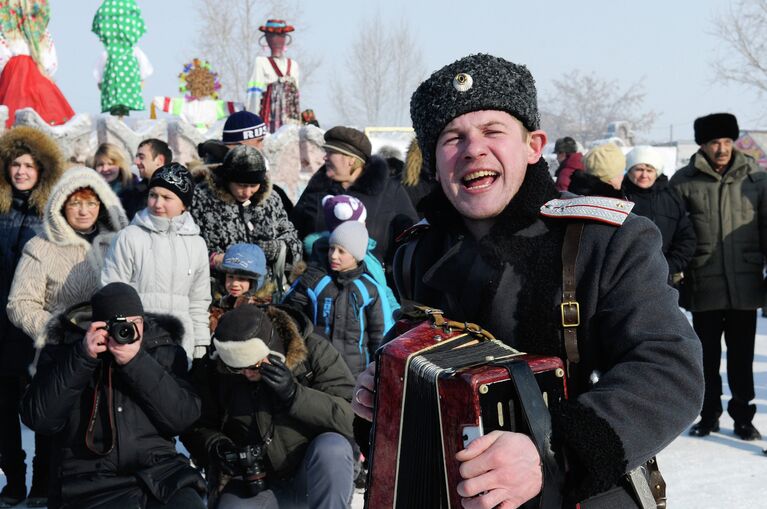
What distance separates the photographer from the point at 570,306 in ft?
5.61

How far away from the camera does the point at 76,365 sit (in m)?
3.63

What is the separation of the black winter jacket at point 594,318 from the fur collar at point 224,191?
141 inches

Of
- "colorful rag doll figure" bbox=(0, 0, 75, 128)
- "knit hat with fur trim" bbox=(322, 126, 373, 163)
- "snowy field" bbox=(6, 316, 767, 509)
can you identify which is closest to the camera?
"snowy field" bbox=(6, 316, 767, 509)

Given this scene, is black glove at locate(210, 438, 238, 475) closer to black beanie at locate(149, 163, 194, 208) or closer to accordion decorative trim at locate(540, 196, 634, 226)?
black beanie at locate(149, 163, 194, 208)

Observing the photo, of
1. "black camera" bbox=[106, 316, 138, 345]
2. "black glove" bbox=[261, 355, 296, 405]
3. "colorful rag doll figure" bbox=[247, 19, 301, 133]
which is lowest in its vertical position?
"black glove" bbox=[261, 355, 296, 405]

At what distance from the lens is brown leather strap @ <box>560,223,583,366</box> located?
1.71m

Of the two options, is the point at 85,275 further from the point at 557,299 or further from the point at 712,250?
the point at 712,250

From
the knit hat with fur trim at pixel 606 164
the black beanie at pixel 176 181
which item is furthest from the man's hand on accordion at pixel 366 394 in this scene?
the knit hat with fur trim at pixel 606 164

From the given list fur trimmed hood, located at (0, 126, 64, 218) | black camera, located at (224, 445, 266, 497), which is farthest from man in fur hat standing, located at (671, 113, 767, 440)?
fur trimmed hood, located at (0, 126, 64, 218)

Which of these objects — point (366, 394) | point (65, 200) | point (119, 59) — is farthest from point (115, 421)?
point (119, 59)

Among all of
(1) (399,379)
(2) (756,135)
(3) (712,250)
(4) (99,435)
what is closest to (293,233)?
(4) (99,435)

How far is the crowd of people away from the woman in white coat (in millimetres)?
13

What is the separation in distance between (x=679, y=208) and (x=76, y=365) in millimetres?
3970

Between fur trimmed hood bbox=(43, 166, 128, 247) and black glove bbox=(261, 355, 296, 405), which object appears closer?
black glove bbox=(261, 355, 296, 405)
